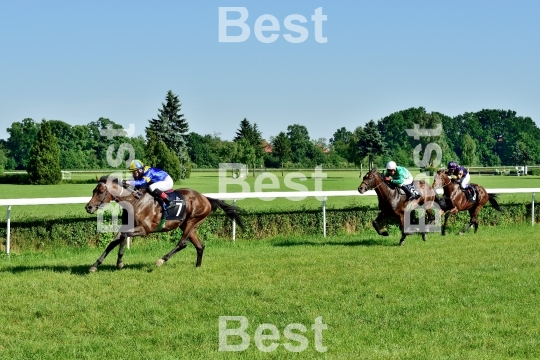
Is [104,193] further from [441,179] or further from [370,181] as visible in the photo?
[441,179]

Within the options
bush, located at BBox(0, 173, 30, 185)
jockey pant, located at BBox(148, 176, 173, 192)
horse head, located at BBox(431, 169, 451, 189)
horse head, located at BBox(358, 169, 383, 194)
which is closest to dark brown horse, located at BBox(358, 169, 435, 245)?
horse head, located at BBox(358, 169, 383, 194)

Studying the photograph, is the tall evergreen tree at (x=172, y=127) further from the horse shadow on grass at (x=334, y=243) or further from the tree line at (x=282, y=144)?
the horse shadow on grass at (x=334, y=243)

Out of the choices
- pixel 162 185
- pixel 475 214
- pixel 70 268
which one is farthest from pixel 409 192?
pixel 70 268

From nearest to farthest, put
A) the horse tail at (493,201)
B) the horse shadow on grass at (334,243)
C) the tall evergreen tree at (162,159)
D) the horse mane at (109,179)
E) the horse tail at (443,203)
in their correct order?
the horse mane at (109,179) < the horse shadow on grass at (334,243) < the horse tail at (443,203) < the horse tail at (493,201) < the tall evergreen tree at (162,159)

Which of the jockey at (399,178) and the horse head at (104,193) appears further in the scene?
the jockey at (399,178)

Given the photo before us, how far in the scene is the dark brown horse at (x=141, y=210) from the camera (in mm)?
8508

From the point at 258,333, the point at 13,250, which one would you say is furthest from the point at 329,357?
the point at 13,250

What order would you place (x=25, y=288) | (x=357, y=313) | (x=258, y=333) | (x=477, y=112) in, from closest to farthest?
1. (x=258, y=333)
2. (x=357, y=313)
3. (x=25, y=288)
4. (x=477, y=112)

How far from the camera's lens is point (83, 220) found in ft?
35.7

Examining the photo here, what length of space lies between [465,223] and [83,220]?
8.46 meters

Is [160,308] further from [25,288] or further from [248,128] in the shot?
[248,128]

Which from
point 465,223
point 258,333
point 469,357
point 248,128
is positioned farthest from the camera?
point 248,128

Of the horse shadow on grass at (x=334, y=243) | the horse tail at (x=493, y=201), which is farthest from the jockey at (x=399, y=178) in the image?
the horse tail at (x=493, y=201)

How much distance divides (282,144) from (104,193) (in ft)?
205
